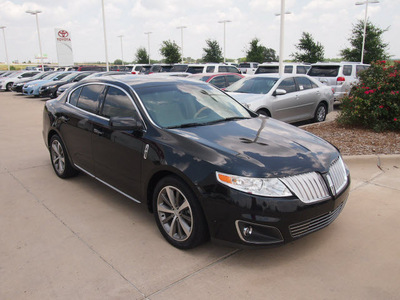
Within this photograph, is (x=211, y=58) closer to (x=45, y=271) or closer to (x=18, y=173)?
(x=18, y=173)

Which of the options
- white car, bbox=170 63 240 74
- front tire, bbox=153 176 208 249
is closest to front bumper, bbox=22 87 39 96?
white car, bbox=170 63 240 74

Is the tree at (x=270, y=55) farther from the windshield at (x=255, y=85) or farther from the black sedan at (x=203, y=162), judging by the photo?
the black sedan at (x=203, y=162)

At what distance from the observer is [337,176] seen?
350 cm

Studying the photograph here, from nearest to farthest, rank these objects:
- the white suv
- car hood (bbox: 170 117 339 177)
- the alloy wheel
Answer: car hood (bbox: 170 117 339 177) → the alloy wheel → the white suv

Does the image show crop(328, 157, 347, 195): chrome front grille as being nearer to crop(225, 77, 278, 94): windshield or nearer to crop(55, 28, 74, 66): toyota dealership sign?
crop(225, 77, 278, 94): windshield

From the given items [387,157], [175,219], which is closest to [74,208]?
[175,219]

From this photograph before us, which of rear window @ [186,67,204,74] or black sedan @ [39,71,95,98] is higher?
rear window @ [186,67,204,74]

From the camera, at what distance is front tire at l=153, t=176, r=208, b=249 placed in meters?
3.19

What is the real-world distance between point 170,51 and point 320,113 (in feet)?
111

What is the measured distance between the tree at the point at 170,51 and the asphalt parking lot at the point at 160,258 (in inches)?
1523

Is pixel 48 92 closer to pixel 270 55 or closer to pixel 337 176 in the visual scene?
pixel 337 176

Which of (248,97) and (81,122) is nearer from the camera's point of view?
(81,122)

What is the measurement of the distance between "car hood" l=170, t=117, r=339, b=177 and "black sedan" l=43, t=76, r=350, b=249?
1 centimetres

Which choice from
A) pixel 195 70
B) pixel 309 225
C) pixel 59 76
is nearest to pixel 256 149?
pixel 309 225
